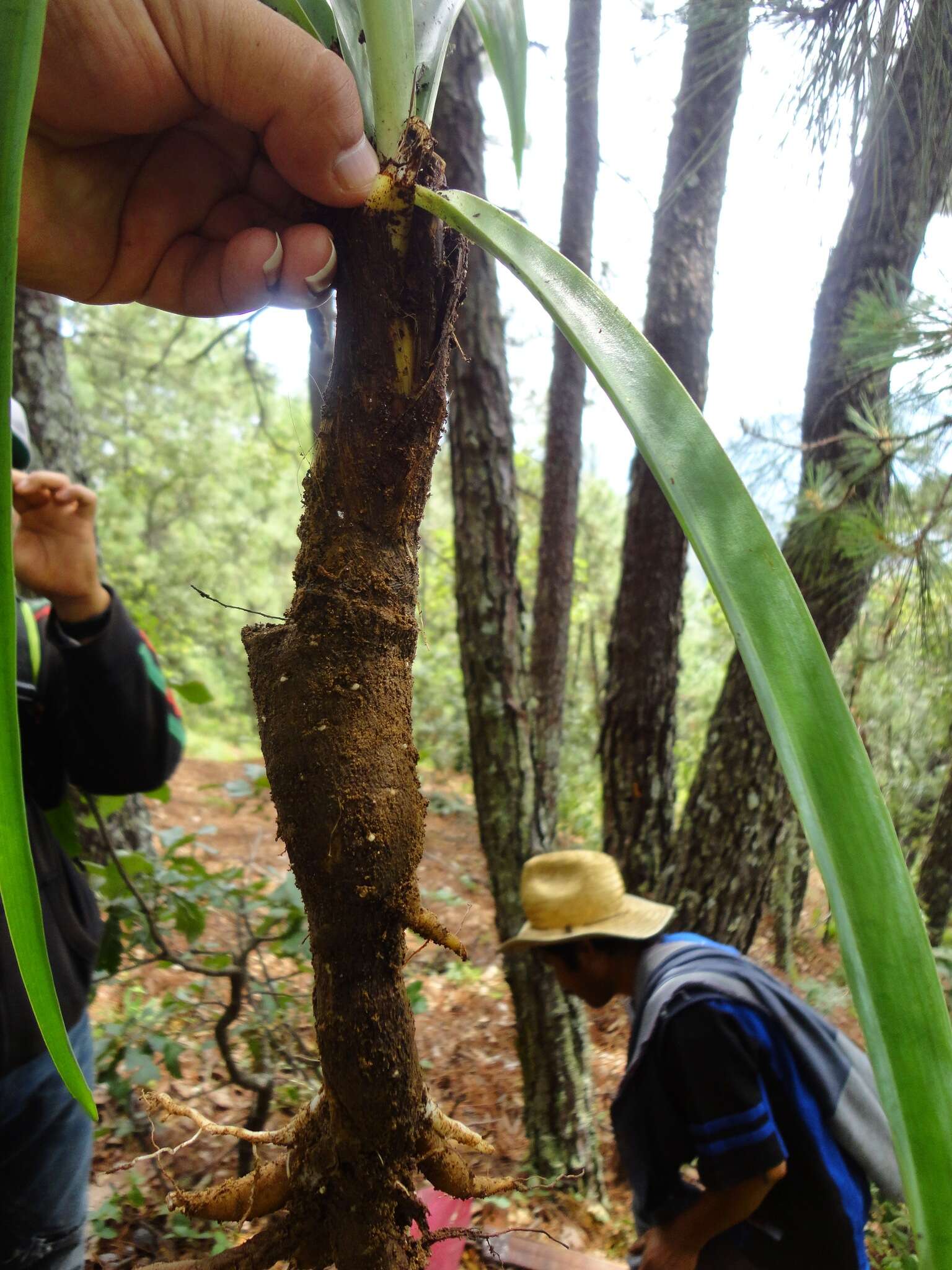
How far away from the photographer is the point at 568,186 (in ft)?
12.2

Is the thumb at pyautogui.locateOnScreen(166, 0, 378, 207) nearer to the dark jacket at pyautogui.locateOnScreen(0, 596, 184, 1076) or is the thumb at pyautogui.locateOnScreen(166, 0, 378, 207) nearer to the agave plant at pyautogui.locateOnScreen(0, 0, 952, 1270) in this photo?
the agave plant at pyautogui.locateOnScreen(0, 0, 952, 1270)

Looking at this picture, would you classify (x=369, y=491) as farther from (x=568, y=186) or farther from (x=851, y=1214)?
→ (x=568, y=186)

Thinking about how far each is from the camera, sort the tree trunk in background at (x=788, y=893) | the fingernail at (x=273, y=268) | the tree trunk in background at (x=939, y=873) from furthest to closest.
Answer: the tree trunk in background at (x=939, y=873), the tree trunk in background at (x=788, y=893), the fingernail at (x=273, y=268)

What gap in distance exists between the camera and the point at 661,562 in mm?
3057

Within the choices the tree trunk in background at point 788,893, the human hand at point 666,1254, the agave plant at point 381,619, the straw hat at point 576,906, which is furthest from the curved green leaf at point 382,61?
the tree trunk in background at point 788,893

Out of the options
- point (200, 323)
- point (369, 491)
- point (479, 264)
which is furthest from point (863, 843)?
point (200, 323)

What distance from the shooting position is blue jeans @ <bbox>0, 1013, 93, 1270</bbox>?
4.41ft

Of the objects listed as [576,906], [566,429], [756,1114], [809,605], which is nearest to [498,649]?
[576,906]

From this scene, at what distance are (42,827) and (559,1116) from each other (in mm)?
1745

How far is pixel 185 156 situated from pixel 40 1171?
1.67 meters

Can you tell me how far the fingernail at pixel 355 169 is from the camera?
0.67 meters

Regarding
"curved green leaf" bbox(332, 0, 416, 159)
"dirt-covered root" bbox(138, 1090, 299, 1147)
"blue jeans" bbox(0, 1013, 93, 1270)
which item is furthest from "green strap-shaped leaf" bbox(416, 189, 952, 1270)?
"blue jeans" bbox(0, 1013, 93, 1270)

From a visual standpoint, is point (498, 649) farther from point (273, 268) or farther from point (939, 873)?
point (939, 873)

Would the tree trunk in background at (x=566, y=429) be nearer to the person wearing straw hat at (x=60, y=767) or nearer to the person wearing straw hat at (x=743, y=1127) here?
the person wearing straw hat at (x=743, y=1127)
